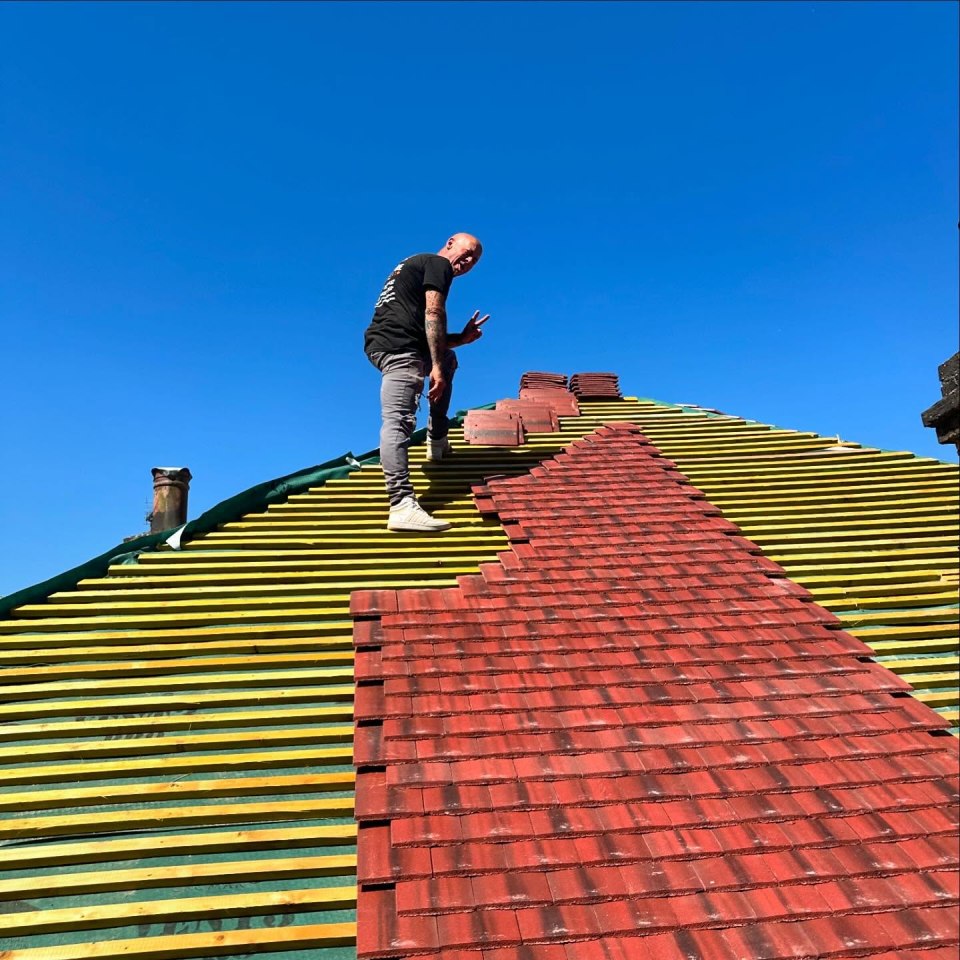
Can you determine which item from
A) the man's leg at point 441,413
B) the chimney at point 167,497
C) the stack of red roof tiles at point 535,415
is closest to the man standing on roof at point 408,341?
the man's leg at point 441,413

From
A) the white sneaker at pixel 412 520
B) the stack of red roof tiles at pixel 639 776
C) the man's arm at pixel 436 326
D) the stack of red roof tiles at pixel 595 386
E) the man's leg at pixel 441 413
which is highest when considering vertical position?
the stack of red roof tiles at pixel 595 386

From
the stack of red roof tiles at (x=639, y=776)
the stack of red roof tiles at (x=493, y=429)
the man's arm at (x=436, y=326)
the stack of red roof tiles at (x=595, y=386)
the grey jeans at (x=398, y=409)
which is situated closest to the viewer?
the stack of red roof tiles at (x=639, y=776)

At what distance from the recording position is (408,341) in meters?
5.39

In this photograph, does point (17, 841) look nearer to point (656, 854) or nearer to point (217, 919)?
point (217, 919)

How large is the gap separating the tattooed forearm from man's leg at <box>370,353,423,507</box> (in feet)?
0.64

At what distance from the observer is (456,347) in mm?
6445

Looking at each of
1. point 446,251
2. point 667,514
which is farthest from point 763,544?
point 446,251

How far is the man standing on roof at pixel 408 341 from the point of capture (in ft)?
16.6

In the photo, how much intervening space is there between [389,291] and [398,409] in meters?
1.13

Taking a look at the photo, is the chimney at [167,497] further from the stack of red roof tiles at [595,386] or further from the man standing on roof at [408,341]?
the stack of red roof tiles at [595,386]

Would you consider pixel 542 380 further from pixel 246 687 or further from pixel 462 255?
pixel 246 687

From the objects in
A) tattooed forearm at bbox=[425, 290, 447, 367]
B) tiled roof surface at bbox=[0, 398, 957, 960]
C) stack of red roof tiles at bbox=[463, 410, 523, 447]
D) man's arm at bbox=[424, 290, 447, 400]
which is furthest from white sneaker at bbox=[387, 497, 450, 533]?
stack of red roof tiles at bbox=[463, 410, 523, 447]

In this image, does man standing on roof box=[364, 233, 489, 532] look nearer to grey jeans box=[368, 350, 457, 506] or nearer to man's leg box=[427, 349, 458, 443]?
grey jeans box=[368, 350, 457, 506]

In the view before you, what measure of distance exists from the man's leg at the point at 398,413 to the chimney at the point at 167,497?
258 cm
